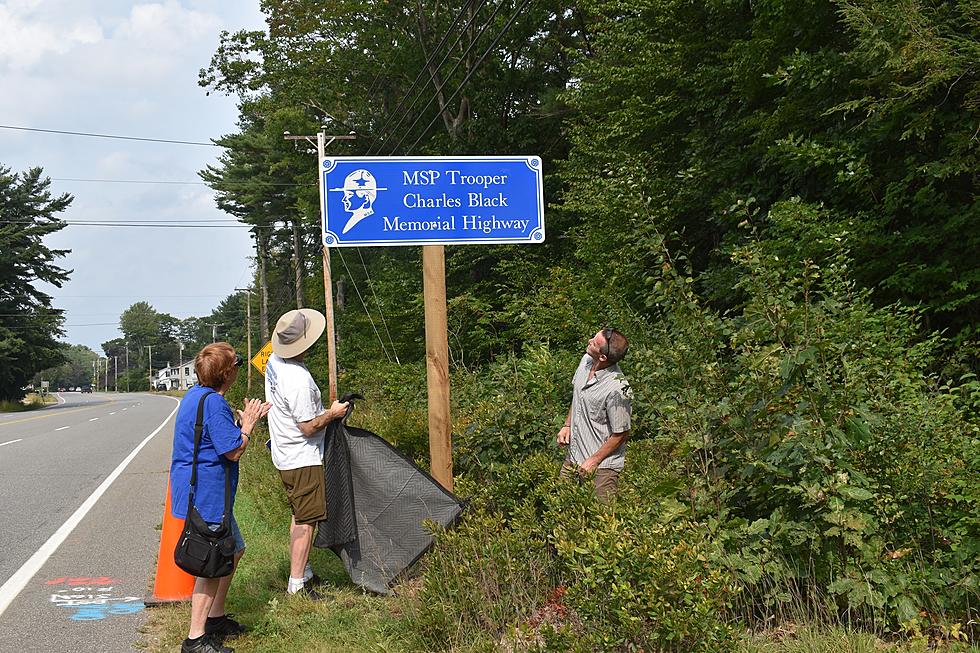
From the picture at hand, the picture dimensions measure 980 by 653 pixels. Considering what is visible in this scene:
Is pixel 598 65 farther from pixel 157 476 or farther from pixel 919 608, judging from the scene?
pixel 919 608

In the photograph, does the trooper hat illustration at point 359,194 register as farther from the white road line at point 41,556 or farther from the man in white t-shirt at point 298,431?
the white road line at point 41,556

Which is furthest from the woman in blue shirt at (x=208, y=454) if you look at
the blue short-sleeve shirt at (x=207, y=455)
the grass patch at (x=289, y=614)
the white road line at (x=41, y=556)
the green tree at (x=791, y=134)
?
the green tree at (x=791, y=134)

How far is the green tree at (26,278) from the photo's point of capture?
197 feet

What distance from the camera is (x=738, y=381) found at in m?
4.68

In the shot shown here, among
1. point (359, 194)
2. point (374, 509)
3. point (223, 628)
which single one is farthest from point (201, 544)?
point (359, 194)

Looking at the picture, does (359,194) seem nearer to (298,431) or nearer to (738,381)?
(298,431)

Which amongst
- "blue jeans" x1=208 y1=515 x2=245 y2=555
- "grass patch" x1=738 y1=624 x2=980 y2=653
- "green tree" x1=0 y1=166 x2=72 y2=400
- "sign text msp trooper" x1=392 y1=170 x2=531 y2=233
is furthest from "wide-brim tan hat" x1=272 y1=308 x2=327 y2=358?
"green tree" x1=0 y1=166 x2=72 y2=400

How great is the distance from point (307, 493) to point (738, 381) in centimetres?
272

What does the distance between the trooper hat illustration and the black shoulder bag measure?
1.90m

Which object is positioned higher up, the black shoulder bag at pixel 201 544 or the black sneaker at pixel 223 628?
the black shoulder bag at pixel 201 544

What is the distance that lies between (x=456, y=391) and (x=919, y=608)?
970 cm

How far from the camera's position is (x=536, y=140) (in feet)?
87.8

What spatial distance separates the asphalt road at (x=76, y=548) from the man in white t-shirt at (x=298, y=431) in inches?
47.1

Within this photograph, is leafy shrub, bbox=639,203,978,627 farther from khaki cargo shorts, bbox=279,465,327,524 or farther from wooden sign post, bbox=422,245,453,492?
khaki cargo shorts, bbox=279,465,327,524
